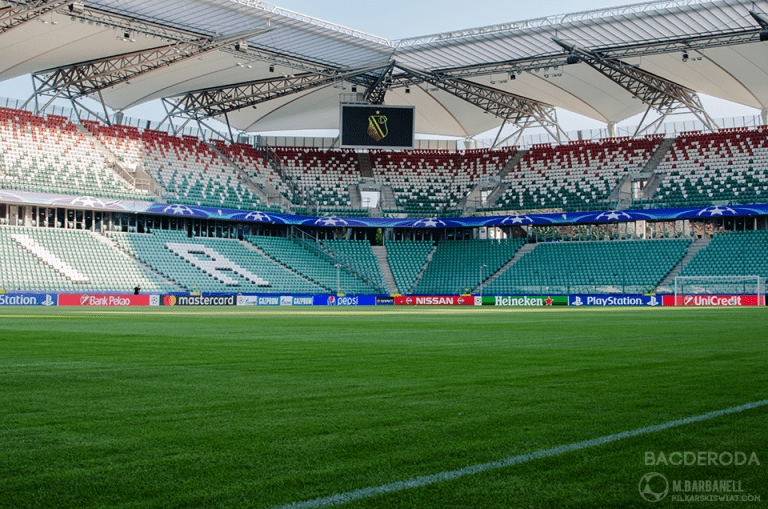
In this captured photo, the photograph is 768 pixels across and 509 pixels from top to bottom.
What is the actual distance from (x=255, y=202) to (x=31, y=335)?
155 feet

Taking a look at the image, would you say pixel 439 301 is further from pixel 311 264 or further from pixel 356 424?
pixel 356 424

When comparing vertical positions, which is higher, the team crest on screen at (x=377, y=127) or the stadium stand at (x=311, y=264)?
the team crest on screen at (x=377, y=127)

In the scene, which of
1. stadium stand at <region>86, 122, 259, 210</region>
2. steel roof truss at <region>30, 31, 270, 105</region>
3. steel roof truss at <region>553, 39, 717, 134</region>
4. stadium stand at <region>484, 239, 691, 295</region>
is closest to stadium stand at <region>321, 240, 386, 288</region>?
stadium stand at <region>86, 122, 259, 210</region>

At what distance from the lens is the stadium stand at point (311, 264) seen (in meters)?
59.5

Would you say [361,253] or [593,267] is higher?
[361,253]

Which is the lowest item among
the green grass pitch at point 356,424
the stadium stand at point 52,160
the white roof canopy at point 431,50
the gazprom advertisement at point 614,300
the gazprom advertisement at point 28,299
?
the gazprom advertisement at point 614,300

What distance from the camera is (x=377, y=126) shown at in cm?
5869

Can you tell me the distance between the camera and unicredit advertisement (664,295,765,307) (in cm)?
4844

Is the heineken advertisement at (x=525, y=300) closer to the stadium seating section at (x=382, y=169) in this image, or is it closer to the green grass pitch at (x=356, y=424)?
the stadium seating section at (x=382, y=169)

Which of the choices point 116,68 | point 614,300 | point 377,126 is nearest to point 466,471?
point 614,300

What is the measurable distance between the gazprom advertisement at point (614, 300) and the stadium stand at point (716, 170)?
11.6 meters

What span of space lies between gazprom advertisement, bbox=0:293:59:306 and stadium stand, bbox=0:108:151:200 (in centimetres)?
973

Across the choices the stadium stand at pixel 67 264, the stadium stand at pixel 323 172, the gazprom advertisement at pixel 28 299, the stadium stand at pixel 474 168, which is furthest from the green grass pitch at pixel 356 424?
the stadium stand at pixel 474 168

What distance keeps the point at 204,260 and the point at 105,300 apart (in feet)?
37.1
